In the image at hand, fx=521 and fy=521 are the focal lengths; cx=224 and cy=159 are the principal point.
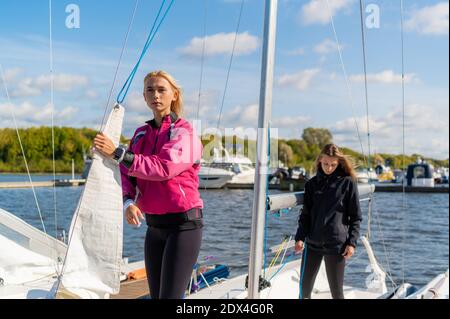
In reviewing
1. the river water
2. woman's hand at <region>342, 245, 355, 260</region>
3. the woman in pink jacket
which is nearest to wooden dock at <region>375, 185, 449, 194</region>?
the river water

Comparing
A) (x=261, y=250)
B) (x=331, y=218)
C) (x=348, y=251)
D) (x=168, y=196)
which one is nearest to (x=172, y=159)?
(x=168, y=196)

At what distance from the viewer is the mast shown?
2426 mm

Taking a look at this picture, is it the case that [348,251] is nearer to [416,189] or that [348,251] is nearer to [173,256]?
[173,256]

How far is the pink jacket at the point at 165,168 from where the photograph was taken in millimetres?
2283

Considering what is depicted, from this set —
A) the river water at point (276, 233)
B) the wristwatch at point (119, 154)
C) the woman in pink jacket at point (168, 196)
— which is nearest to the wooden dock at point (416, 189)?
the river water at point (276, 233)

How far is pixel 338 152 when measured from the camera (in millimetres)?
3598

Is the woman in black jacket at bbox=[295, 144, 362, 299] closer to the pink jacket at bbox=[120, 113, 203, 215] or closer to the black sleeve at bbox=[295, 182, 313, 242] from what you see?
the black sleeve at bbox=[295, 182, 313, 242]

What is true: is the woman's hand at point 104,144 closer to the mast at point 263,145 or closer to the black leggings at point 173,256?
the black leggings at point 173,256

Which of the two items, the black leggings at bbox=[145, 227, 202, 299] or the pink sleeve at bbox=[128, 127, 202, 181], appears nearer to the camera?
the pink sleeve at bbox=[128, 127, 202, 181]

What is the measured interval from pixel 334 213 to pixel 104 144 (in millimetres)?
1890

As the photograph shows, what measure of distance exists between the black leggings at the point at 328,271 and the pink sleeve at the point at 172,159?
1.62 meters

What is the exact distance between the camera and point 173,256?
239 cm
